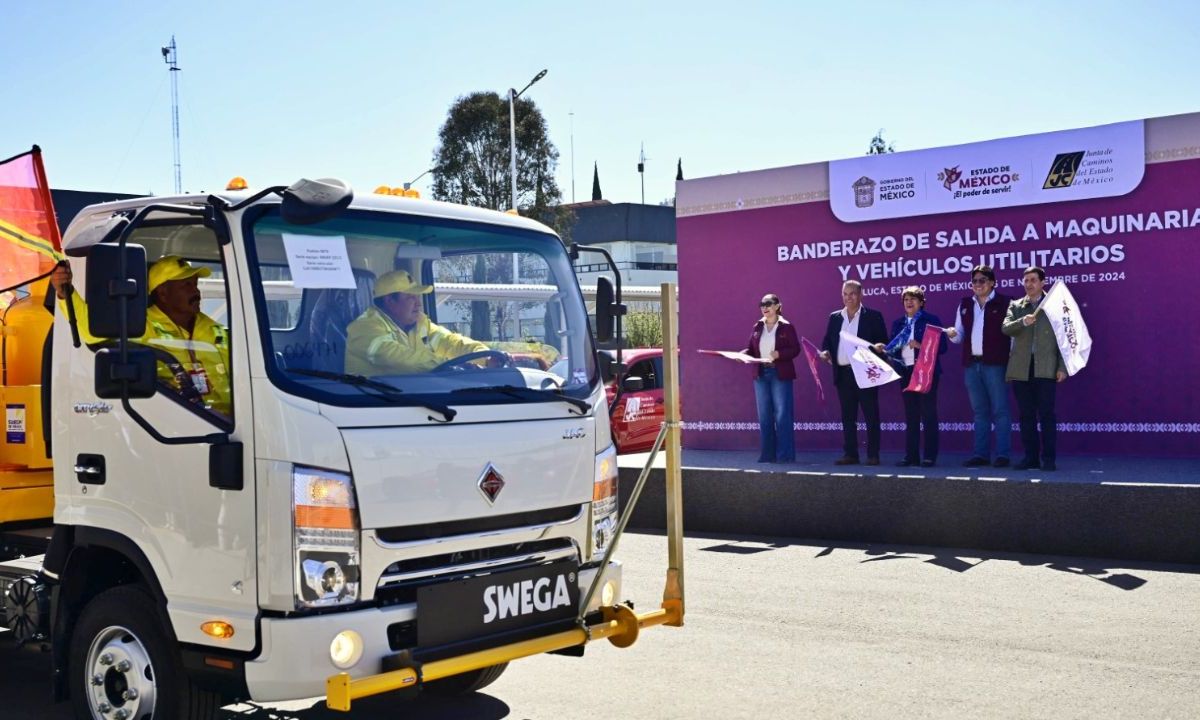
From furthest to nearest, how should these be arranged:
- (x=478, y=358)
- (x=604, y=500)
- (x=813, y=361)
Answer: (x=813, y=361) < (x=604, y=500) < (x=478, y=358)

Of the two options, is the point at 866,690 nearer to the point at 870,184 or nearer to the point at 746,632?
the point at 746,632

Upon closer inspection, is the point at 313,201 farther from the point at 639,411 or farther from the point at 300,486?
the point at 639,411

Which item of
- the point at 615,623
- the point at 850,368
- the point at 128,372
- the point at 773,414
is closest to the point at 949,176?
the point at 850,368

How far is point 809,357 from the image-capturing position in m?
15.2

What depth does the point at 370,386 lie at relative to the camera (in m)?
4.93

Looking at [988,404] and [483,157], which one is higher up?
[483,157]

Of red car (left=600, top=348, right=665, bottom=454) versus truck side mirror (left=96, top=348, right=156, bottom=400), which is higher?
truck side mirror (left=96, top=348, right=156, bottom=400)

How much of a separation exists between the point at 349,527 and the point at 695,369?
1180 cm

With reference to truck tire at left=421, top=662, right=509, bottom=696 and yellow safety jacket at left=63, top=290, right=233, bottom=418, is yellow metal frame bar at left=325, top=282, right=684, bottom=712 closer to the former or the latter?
truck tire at left=421, top=662, right=509, bottom=696

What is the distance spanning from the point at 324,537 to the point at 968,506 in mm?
6748

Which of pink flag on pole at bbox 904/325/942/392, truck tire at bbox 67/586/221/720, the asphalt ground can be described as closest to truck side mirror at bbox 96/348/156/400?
truck tire at bbox 67/586/221/720

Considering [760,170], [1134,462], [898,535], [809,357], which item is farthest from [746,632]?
[760,170]

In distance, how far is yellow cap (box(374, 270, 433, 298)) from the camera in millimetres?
5320

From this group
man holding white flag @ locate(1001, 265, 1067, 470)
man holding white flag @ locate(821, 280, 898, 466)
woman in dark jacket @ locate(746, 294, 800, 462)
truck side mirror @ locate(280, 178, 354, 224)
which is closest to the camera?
truck side mirror @ locate(280, 178, 354, 224)
